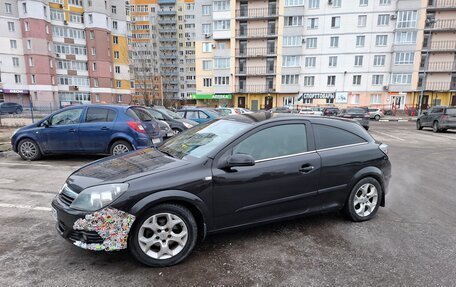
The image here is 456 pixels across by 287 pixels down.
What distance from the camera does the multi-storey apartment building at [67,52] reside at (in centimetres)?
4169

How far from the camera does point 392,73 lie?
39125 mm

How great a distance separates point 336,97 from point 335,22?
10.9m

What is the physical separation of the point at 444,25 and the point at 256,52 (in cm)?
2648

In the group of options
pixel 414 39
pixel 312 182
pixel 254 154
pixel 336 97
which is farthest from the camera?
pixel 336 97

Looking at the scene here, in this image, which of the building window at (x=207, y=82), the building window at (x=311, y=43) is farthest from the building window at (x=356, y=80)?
the building window at (x=207, y=82)

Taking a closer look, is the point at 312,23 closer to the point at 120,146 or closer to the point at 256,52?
the point at 256,52

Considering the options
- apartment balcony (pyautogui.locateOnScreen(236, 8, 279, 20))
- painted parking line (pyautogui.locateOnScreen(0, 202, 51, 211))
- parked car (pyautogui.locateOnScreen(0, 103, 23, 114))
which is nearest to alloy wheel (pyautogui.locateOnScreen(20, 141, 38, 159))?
painted parking line (pyautogui.locateOnScreen(0, 202, 51, 211))

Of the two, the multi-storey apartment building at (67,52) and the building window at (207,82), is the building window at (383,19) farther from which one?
the multi-storey apartment building at (67,52)

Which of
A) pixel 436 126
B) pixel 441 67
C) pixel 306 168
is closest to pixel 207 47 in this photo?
Answer: pixel 441 67

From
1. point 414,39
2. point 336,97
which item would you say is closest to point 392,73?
point 414,39

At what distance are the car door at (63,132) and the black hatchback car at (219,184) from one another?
4464 millimetres

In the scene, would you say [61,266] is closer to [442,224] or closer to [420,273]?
[420,273]

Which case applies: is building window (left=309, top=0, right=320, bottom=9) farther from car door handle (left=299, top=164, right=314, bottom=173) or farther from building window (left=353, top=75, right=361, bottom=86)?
car door handle (left=299, top=164, right=314, bottom=173)

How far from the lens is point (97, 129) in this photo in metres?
7.11
